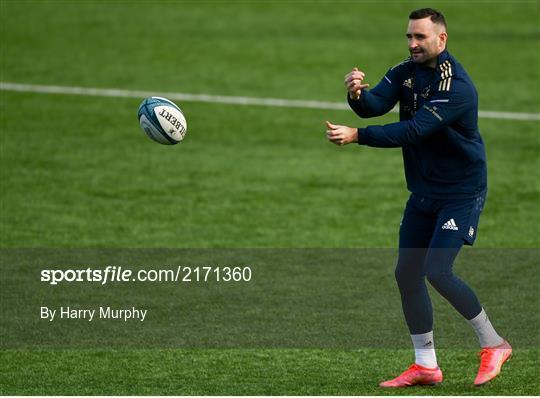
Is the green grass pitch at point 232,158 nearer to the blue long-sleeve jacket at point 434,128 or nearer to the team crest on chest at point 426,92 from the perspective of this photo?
the blue long-sleeve jacket at point 434,128

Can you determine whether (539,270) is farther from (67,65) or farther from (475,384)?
(67,65)

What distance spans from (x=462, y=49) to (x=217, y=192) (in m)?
10.5

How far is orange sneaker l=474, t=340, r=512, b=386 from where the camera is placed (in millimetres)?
9023

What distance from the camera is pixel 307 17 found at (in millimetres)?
28875

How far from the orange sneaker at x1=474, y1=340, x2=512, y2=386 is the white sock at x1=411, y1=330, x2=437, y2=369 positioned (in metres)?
0.36

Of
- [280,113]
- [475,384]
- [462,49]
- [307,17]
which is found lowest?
[475,384]

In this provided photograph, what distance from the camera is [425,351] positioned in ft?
30.3

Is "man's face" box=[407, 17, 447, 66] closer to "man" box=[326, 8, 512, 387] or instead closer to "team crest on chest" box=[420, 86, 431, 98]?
"man" box=[326, 8, 512, 387]

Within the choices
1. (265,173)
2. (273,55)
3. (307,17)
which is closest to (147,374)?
(265,173)

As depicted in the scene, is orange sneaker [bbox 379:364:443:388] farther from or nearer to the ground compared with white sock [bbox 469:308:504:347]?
nearer to the ground

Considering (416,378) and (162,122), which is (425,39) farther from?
(162,122)
